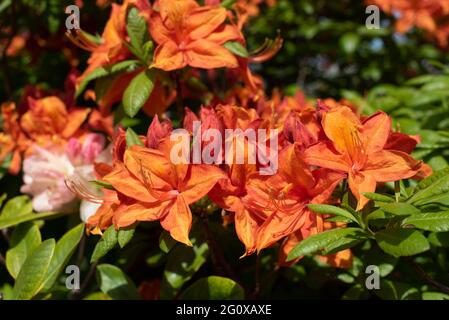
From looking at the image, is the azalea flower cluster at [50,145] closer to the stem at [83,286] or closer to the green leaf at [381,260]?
the stem at [83,286]

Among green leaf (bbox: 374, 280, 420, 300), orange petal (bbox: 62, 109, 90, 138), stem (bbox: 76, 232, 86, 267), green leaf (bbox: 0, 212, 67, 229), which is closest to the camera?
green leaf (bbox: 374, 280, 420, 300)

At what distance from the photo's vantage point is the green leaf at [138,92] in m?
1.28

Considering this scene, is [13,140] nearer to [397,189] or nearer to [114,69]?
[114,69]

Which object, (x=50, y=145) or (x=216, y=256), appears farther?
(x=50, y=145)

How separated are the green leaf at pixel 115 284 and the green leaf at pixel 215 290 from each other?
0.15 metres

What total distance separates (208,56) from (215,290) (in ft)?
1.64

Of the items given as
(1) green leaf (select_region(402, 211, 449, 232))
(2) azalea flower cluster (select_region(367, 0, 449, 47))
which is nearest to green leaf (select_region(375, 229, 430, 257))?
(1) green leaf (select_region(402, 211, 449, 232))

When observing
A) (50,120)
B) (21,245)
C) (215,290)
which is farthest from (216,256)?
(50,120)

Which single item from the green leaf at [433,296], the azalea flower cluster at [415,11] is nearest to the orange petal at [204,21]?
the green leaf at [433,296]

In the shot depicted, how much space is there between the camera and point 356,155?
105 centimetres

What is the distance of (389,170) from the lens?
1.04 meters

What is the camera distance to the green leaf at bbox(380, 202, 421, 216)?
91 centimetres

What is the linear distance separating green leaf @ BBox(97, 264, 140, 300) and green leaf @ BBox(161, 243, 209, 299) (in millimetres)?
74

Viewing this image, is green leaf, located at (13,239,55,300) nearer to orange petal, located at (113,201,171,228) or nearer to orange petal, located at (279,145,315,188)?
orange petal, located at (113,201,171,228)
